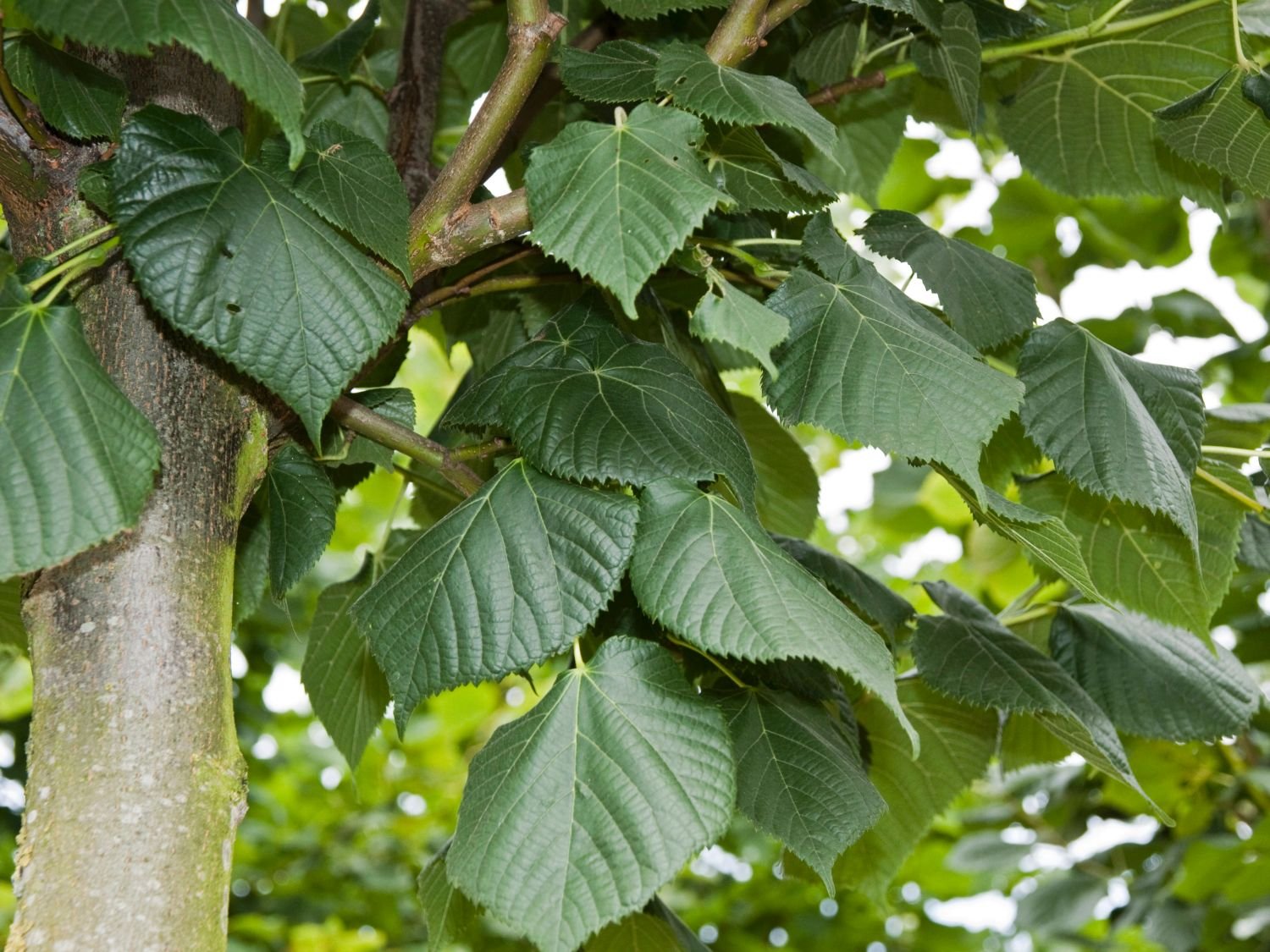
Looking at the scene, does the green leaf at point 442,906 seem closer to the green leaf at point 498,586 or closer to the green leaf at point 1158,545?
the green leaf at point 498,586

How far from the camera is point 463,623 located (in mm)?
669

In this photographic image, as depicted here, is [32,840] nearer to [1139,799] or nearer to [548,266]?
[548,266]

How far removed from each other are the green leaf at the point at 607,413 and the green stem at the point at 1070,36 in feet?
1.19

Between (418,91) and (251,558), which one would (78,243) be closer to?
(251,558)

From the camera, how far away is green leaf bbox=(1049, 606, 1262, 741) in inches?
38.0

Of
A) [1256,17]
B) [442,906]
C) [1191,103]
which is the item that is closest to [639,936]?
[442,906]

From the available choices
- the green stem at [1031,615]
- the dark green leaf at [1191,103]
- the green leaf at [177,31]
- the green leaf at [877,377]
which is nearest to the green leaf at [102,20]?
the green leaf at [177,31]

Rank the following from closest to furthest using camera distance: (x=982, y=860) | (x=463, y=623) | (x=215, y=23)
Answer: (x=215, y=23) → (x=463, y=623) → (x=982, y=860)

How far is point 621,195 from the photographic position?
0.65m

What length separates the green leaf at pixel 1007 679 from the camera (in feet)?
2.74

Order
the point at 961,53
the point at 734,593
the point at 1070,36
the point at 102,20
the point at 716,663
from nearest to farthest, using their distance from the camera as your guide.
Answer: the point at 102,20 < the point at 734,593 < the point at 716,663 < the point at 961,53 < the point at 1070,36

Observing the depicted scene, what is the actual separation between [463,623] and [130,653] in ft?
0.56

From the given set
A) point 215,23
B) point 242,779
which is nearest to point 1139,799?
point 242,779

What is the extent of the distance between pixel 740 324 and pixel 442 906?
0.45 m
